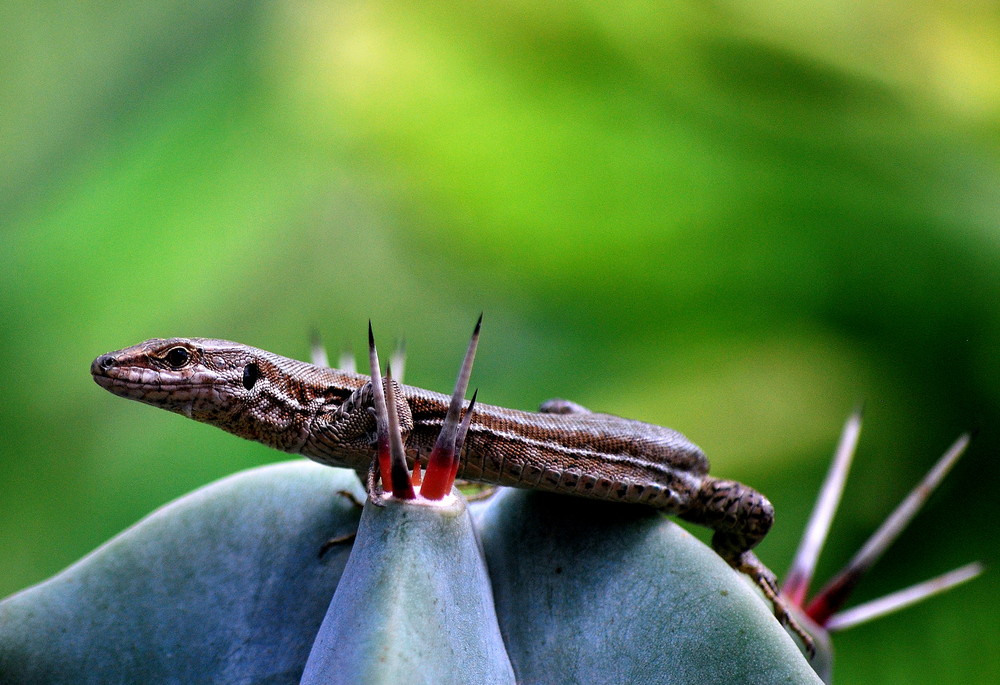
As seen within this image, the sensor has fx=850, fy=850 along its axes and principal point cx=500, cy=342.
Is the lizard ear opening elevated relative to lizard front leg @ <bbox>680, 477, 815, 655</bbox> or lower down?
elevated

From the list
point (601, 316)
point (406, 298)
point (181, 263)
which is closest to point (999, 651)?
point (601, 316)

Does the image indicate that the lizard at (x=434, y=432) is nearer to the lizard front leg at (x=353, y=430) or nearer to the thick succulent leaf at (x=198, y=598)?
the lizard front leg at (x=353, y=430)

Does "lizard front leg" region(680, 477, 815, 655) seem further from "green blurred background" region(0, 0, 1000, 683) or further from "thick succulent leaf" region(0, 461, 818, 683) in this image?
"green blurred background" region(0, 0, 1000, 683)

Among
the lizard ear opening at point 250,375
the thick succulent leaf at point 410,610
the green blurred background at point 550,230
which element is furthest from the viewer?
the green blurred background at point 550,230

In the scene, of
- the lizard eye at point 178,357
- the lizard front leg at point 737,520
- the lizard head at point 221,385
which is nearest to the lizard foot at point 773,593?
the lizard front leg at point 737,520

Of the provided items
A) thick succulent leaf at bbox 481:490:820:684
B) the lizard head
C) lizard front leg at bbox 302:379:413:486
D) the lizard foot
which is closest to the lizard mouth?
the lizard head

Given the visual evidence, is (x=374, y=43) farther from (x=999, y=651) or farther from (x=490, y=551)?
(x=999, y=651)

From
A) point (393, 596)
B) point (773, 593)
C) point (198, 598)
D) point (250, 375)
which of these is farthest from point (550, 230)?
point (393, 596)
